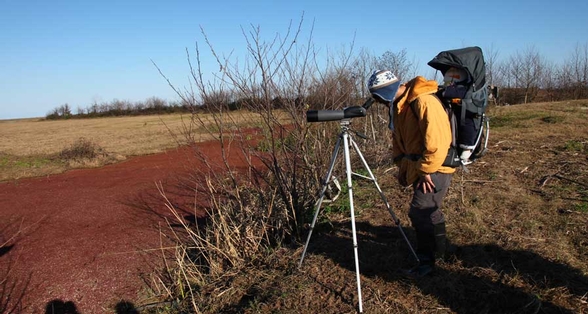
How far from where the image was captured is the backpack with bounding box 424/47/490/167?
3012 mm

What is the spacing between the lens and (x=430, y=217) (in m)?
3.29

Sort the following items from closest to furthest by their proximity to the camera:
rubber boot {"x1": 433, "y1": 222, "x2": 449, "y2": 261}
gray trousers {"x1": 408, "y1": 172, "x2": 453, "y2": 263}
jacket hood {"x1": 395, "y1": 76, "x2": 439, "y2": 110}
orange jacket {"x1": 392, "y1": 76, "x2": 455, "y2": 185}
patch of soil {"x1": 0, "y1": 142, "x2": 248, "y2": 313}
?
orange jacket {"x1": 392, "y1": 76, "x2": 455, "y2": 185} < jacket hood {"x1": 395, "y1": 76, "x2": 439, "y2": 110} < gray trousers {"x1": 408, "y1": 172, "x2": 453, "y2": 263} < rubber boot {"x1": 433, "y1": 222, "x2": 449, "y2": 261} < patch of soil {"x1": 0, "y1": 142, "x2": 248, "y2": 313}

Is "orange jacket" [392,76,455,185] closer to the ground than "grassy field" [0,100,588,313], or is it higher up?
higher up

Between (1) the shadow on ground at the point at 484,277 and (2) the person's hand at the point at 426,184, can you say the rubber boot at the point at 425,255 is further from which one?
(2) the person's hand at the point at 426,184

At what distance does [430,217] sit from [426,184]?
0.35 m

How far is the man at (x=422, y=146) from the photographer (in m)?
2.90

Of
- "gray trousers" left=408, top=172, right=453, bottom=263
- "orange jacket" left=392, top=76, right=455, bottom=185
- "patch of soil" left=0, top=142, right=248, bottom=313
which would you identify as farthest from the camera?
"patch of soil" left=0, top=142, right=248, bottom=313

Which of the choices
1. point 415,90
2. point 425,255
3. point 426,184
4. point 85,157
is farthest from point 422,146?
point 85,157

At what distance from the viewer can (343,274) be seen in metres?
3.64

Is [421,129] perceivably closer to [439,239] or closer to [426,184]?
[426,184]

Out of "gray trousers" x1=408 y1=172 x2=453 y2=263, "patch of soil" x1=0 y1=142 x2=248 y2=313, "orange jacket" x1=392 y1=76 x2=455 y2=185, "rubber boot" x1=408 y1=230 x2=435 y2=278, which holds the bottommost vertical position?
"patch of soil" x1=0 y1=142 x2=248 y2=313

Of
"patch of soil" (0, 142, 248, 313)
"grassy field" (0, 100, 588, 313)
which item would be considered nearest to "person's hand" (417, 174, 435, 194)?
"grassy field" (0, 100, 588, 313)

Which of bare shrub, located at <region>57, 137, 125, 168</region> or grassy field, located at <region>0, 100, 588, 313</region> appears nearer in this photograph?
grassy field, located at <region>0, 100, 588, 313</region>

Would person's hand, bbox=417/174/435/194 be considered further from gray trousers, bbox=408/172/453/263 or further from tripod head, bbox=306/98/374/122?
tripod head, bbox=306/98/374/122
